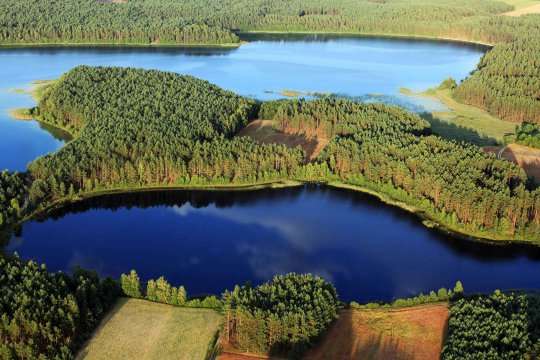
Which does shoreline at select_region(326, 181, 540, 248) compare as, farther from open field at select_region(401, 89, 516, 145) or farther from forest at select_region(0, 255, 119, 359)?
forest at select_region(0, 255, 119, 359)

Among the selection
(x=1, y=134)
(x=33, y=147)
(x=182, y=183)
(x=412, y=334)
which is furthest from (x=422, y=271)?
(x=1, y=134)

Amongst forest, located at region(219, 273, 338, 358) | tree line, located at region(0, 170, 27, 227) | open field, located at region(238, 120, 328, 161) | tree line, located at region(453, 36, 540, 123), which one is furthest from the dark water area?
tree line, located at region(453, 36, 540, 123)

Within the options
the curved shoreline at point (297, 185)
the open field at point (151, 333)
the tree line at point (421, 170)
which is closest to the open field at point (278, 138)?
the tree line at point (421, 170)

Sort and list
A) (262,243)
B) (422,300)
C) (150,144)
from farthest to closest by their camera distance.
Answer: (150,144)
(262,243)
(422,300)

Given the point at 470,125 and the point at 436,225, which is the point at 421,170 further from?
the point at 470,125

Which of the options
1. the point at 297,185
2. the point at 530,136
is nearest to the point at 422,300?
the point at 297,185
